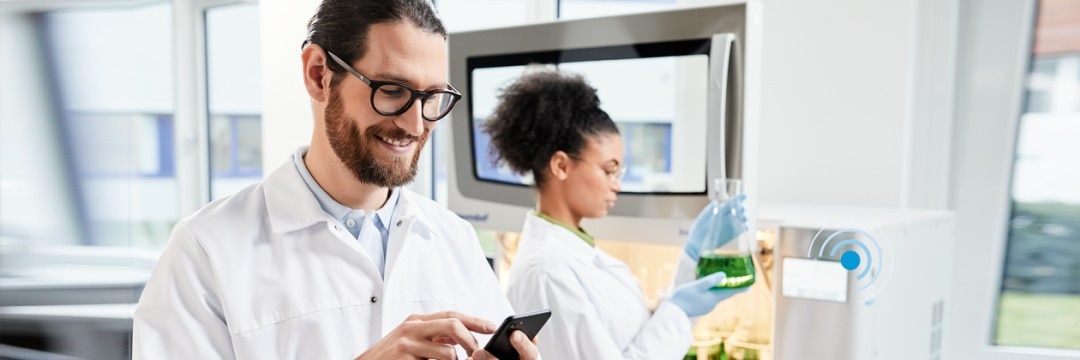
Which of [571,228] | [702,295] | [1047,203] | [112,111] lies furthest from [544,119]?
[1047,203]

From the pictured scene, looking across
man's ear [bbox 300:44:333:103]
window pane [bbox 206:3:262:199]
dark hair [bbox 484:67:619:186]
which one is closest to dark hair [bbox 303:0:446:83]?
man's ear [bbox 300:44:333:103]

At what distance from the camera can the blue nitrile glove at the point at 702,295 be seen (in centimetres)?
163

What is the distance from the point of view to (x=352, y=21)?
1.15 meters

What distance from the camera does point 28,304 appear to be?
7.20ft

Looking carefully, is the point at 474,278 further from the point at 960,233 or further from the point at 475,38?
the point at 960,233

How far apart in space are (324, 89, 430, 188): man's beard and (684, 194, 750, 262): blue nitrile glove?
25.9 inches

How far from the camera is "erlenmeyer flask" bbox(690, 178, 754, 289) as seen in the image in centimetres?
158

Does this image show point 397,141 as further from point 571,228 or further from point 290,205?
point 571,228

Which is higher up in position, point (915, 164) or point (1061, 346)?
point (915, 164)

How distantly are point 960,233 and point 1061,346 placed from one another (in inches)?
16.7

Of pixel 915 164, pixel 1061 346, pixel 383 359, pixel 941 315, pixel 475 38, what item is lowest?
pixel 1061 346

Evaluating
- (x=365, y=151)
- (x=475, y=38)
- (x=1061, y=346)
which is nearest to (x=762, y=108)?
(x=475, y=38)

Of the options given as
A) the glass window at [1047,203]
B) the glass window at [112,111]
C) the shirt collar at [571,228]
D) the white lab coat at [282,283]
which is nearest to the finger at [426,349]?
the white lab coat at [282,283]

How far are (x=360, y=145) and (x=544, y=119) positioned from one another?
647 mm
